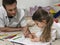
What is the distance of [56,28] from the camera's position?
140cm

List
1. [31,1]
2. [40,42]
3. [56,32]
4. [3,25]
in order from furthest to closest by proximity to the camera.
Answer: [31,1] < [3,25] < [56,32] < [40,42]

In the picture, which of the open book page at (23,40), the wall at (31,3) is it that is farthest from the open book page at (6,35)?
the wall at (31,3)

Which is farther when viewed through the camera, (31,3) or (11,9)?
(31,3)

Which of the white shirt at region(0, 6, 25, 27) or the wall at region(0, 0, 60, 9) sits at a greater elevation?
the wall at region(0, 0, 60, 9)

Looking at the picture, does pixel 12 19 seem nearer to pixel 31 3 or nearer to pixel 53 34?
pixel 53 34

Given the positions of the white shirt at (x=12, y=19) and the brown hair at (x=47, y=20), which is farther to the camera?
the white shirt at (x=12, y=19)

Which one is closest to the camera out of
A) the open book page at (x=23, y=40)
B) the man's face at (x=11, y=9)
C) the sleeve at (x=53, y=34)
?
the open book page at (x=23, y=40)

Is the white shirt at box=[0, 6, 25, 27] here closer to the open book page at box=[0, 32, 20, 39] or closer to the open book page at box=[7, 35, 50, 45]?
the open book page at box=[0, 32, 20, 39]

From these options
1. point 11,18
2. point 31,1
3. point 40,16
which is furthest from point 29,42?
point 31,1

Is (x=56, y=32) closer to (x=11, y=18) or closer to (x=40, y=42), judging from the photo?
(x=40, y=42)

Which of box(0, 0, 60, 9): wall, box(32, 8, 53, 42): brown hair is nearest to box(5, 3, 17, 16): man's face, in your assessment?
box(32, 8, 53, 42): brown hair

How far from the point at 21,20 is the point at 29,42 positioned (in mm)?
463

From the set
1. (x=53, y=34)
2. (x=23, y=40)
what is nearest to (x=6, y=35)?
(x=23, y=40)

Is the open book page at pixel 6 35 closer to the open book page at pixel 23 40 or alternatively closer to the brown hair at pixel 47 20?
the open book page at pixel 23 40
